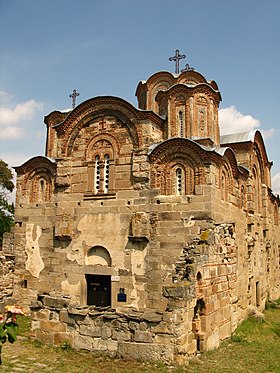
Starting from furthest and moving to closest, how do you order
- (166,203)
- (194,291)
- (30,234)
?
(30,234) < (166,203) < (194,291)

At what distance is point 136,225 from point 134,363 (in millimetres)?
4568

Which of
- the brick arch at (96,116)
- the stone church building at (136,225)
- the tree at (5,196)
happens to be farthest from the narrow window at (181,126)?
the tree at (5,196)

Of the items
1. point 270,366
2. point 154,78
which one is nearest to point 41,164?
point 154,78

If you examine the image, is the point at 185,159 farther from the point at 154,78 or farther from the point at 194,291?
the point at 154,78

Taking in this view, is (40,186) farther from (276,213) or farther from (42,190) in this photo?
(276,213)

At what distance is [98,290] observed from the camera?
12.8m

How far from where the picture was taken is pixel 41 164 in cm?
1445

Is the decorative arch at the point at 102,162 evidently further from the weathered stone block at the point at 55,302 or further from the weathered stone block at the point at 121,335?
the weathered stone block at the point at 121,335

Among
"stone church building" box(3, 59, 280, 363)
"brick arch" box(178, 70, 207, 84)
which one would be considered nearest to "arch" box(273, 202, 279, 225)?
"stone church building" box(3, 59, 280, 363)

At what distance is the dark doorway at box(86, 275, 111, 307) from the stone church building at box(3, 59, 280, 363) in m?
0.04

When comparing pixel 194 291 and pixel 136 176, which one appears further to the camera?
pixel 136 176

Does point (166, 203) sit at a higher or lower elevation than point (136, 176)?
lower

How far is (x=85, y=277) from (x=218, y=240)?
464 centimetres

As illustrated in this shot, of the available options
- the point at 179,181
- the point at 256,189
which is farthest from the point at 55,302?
the point at 256,189
